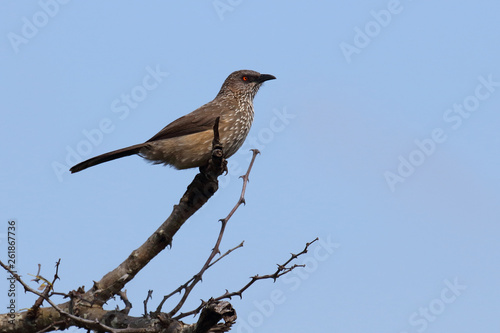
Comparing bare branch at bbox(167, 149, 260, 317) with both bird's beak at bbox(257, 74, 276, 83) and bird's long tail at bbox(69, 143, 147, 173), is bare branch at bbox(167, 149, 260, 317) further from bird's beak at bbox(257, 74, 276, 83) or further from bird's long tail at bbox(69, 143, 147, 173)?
bird's beak at bbox(257, 74, 276, 83)

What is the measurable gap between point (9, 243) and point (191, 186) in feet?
5.35

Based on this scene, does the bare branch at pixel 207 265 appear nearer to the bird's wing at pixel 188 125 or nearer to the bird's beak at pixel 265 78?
the bird's wing at pixel 188 125

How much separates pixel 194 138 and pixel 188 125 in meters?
0.37

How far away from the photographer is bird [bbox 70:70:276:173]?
6.23 meters

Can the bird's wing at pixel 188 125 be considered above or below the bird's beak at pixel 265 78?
below

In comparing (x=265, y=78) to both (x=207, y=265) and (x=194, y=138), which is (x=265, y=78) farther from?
(x=207, y=265)

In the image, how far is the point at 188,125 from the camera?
665cm

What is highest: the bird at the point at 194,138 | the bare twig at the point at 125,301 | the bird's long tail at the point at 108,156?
the bird's long tail at the point at 108,156

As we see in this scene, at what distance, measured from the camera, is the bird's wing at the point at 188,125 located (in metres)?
6.57

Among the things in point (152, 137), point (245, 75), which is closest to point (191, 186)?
point (152, 137)

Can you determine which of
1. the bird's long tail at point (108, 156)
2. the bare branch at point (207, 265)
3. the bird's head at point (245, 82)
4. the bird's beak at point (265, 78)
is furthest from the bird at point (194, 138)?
the bare branch at point (207, 265)

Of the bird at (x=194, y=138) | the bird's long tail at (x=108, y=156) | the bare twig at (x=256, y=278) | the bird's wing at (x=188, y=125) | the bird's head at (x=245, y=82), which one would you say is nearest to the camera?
the bare twig at (x=256, y=278)

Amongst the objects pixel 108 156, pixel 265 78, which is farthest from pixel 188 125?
pixel 265 78

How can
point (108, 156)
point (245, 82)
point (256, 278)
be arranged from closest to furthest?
point (256, 278)
point (108, 156)
point (245, 82)
